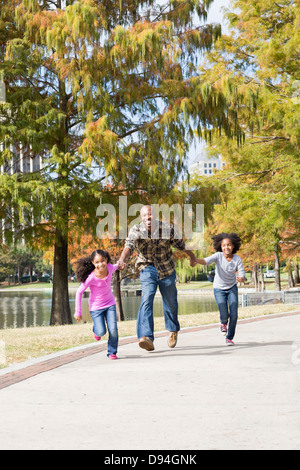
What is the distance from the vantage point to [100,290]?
7.82 metres

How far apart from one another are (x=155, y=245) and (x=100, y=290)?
925mm

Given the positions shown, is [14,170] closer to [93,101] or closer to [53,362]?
[93,101]

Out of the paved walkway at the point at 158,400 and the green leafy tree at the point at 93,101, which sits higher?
the green leafy tree at the point at 93,101

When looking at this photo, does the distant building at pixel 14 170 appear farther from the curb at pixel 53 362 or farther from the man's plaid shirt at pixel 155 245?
the man's plaid shirt at pixel 155 245

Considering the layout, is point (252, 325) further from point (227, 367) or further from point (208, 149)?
point (208, 149)

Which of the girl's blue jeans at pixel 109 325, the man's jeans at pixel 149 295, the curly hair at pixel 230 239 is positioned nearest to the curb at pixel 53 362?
the girl's blue jeans at pixel 109 325

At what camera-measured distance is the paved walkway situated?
4020 mm

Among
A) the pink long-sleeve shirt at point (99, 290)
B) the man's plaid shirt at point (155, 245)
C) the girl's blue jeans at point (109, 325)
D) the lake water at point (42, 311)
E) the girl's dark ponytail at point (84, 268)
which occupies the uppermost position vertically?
the man's plaid shirt at point (155, 245)

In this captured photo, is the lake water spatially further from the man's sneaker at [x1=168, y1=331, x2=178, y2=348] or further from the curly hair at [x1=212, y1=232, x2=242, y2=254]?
the man's sneaker at [x1=168, y1=331, x2=178, y2=348]

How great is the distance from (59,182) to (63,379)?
1039 cm

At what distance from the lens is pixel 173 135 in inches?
609

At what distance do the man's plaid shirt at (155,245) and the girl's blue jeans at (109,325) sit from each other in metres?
0.73

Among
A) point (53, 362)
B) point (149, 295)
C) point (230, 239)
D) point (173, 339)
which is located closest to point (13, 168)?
point (230, 239)

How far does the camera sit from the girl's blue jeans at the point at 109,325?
7.64m
